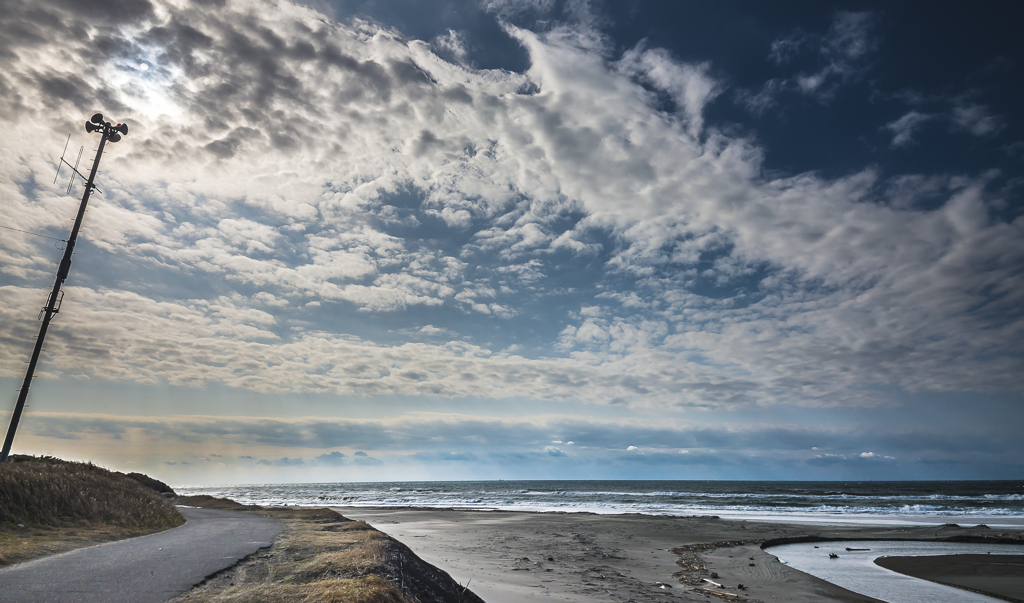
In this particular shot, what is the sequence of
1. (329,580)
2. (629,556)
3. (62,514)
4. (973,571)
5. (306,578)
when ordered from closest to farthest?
(329,580), (306,578), (62,514), (973,571), (629,556)

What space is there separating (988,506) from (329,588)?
59.4 metres

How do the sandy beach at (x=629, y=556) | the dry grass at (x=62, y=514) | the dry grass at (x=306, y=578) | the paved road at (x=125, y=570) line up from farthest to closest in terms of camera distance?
the sandy beach at (x=629, y=556)
the dry grass at (x=62, y=514)
the paved road at (x=125, y=570)
the dry grass at (x=306, y=578)

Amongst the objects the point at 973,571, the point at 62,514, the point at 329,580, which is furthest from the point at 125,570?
the point at 973,571

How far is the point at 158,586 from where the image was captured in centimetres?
648

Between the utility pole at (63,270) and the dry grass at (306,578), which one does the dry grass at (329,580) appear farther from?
the utility pole at (63,270)

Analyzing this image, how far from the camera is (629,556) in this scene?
16.5 metres

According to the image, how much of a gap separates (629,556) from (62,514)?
1684 cm

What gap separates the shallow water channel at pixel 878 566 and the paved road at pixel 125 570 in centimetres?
1460

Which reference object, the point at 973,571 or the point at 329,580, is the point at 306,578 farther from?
the point at 973,571

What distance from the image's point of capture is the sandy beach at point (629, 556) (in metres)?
11.0

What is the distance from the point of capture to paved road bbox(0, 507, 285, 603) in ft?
19.3

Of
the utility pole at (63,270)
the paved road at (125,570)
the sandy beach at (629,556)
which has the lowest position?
the sandy beach at (629,556)

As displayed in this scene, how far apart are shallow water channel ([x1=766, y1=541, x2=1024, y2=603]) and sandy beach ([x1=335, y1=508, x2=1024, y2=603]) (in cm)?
75

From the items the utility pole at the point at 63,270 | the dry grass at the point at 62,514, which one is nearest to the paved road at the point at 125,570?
the dry grass at the point at 62,514
